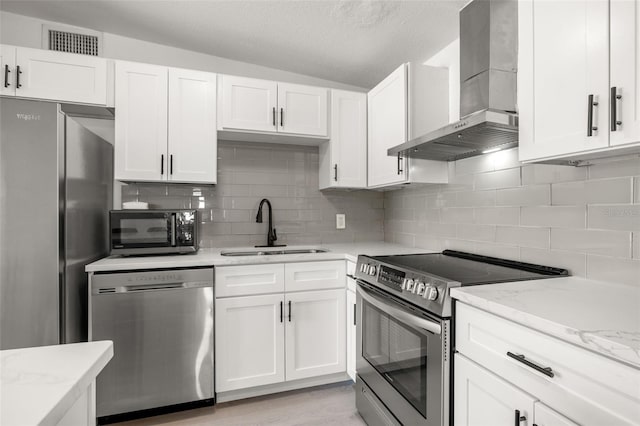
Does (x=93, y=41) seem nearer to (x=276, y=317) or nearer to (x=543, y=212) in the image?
(x=276, y=317)

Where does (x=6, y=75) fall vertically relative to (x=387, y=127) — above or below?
above

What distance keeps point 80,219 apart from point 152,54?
144 cm

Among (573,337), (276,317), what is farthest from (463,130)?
(276,317)

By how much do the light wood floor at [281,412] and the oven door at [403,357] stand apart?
280 mm

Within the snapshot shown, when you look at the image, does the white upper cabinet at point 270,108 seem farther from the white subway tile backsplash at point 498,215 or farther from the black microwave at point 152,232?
the white subway tile backsplash at point 498,215

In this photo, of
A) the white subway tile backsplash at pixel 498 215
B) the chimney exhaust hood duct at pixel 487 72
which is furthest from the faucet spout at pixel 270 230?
the white subway tile backsplash at pixel 498 215

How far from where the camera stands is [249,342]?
2.14m

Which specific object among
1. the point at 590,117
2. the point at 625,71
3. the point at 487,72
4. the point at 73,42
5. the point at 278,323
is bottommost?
the point at 278,323

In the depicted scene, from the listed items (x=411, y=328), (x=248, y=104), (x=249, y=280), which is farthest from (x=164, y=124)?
(x=411, y=328)

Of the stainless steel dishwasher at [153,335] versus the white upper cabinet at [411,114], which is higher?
the white upper cabinet at [411,114]

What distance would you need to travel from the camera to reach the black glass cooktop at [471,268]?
1.44 meters

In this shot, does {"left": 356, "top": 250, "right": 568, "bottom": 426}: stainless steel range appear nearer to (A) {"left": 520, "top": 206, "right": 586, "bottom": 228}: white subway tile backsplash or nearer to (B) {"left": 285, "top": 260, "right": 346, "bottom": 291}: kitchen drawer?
(A) {"left": 520, "top": 206, "right": 586, "bottom": 228}: white subway tile backsplash

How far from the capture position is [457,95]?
2.10m

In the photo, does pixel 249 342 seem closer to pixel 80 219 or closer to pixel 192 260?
pixel 192 260
